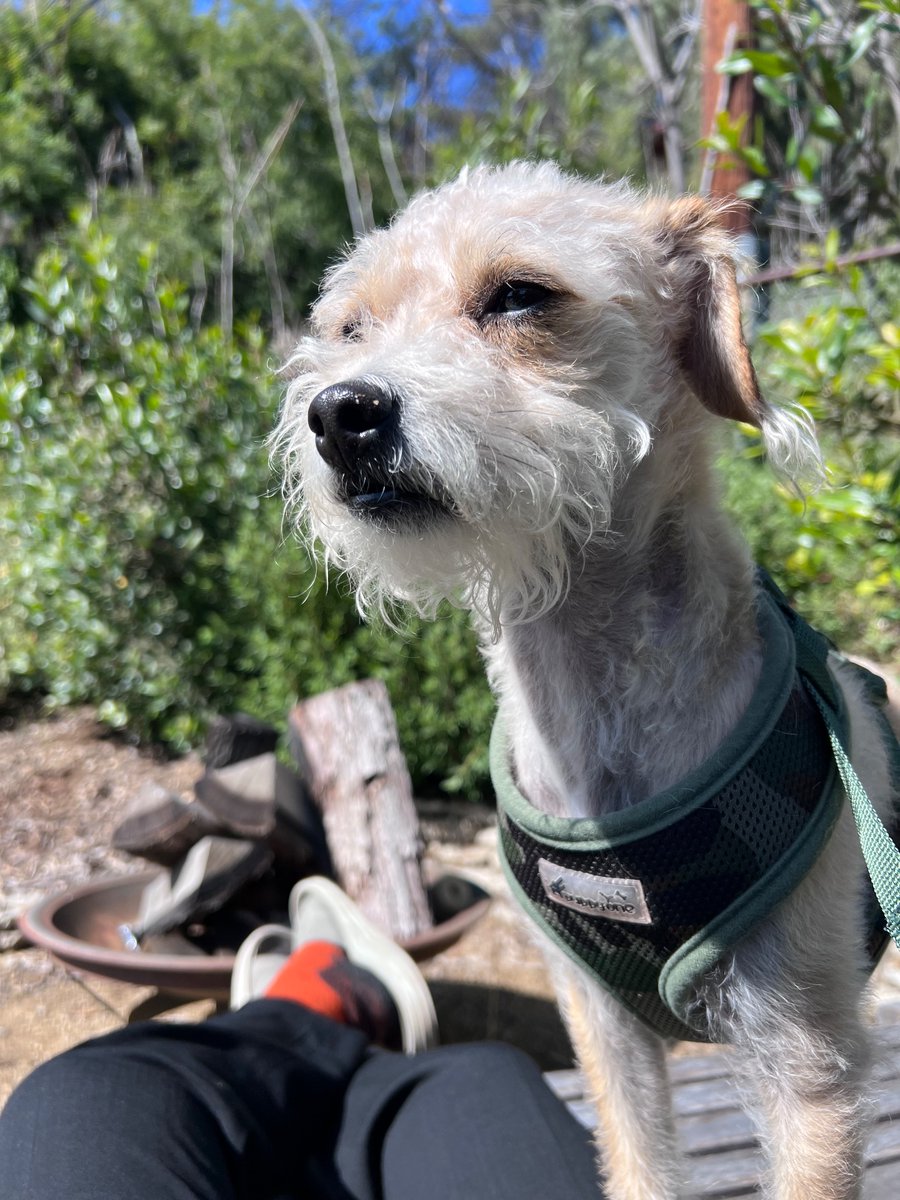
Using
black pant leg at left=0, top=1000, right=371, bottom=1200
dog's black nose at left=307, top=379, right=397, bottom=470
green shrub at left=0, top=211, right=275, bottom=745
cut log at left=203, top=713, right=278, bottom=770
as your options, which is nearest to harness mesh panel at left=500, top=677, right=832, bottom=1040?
dog's black nose at left=307, top=379, right=397, bottom=470

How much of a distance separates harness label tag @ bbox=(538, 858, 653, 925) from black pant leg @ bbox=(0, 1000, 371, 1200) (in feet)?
3.07

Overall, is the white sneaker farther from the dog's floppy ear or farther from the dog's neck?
the dog's floppy ear

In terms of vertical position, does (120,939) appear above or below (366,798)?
below

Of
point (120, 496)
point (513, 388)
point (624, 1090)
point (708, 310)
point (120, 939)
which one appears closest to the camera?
point (513, 388)

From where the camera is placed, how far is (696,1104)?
2.25 metres

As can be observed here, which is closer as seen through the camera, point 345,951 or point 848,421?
point 345,951

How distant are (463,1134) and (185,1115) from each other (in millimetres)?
606

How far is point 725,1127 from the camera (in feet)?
7.06

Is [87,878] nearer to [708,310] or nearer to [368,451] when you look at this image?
[368,451]

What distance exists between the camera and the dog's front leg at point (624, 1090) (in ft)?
5.96

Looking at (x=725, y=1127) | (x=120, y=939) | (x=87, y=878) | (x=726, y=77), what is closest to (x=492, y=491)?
(x=725, y=1127)

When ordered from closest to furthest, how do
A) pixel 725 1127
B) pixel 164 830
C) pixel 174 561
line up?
pixel 725 1127, pixel 164 830, pixel 174 561

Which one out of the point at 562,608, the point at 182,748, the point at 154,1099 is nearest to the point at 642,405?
the point at 562,608

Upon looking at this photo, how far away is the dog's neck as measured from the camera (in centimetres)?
150
